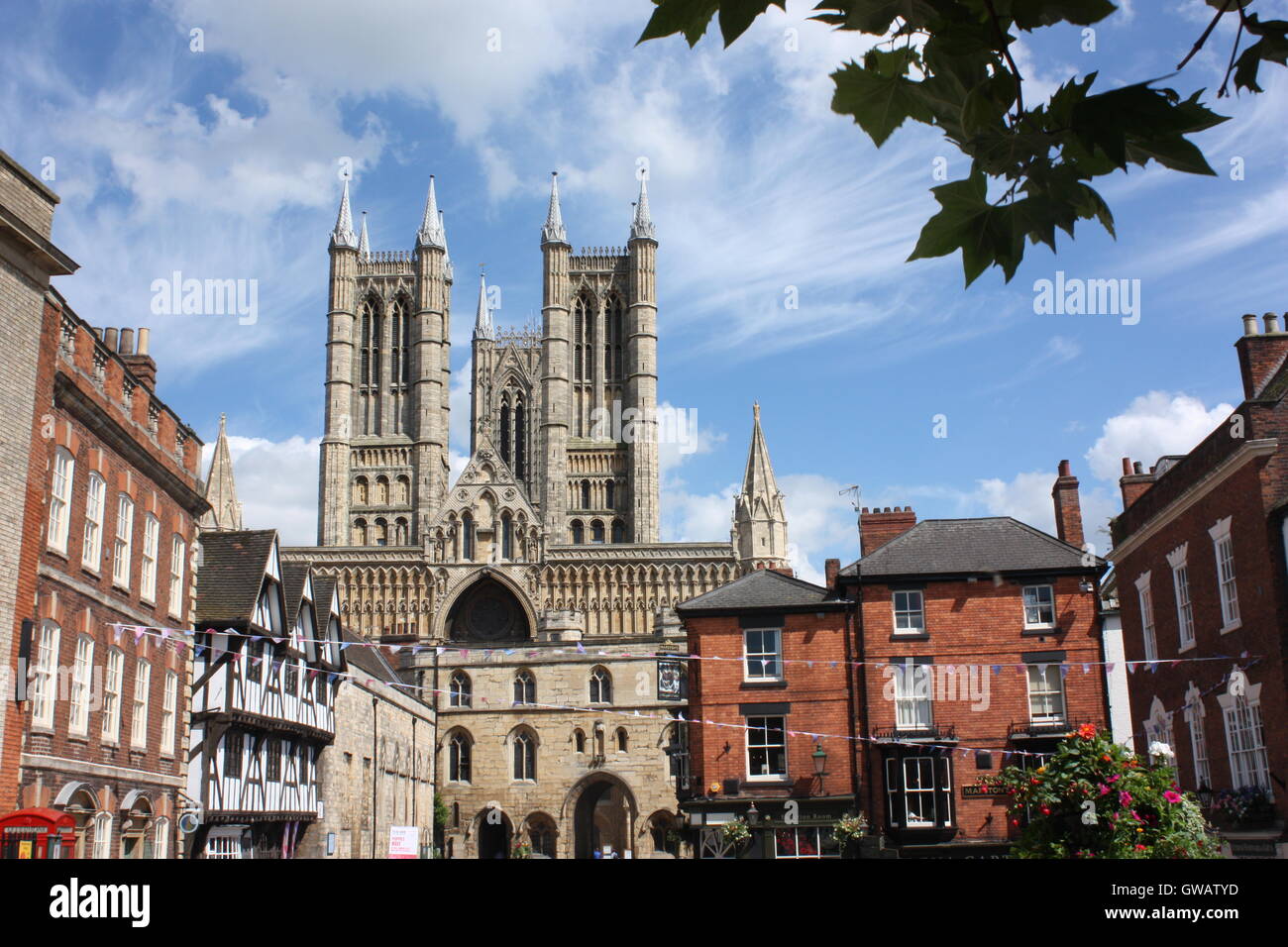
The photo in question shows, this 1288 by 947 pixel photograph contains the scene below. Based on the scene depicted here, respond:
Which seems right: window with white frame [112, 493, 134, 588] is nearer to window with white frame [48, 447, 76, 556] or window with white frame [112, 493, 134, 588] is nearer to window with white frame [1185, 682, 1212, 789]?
window with white frame [48, 447, 76, 556]

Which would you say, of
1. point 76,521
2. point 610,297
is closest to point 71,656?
point 76,521

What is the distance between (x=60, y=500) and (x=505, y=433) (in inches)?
3086

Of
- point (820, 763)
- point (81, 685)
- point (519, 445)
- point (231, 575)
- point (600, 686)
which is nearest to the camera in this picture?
point (81, 685)

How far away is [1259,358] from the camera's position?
21594 mm

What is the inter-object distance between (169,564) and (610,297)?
2882 inches

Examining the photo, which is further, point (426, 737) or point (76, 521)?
point (426, 737)

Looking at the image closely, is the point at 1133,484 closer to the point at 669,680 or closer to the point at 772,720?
the point at 772,720

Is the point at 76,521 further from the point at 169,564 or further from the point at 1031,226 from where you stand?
the point at 1031,226

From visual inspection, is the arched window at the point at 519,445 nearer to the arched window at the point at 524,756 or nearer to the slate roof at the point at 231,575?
the arched window at the point at 524,756

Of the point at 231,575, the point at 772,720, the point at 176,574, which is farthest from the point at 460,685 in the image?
the point at 176,574

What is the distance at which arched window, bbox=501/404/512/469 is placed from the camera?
95500mm

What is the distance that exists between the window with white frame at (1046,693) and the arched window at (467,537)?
5277 cm

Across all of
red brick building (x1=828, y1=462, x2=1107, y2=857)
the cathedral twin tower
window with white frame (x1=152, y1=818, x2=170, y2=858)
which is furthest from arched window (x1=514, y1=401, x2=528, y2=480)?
window with white frame (x1=152, y1=818, x2=170, y2=858)

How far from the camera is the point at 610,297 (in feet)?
310
